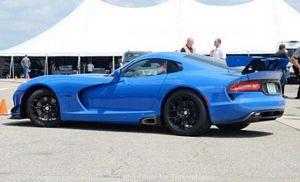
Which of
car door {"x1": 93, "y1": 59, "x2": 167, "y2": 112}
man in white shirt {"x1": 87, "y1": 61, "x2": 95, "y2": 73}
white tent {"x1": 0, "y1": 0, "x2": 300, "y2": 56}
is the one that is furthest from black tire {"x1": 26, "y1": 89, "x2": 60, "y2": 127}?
man in white shirt {"x1": 87, "y1": 61, "x2": 95, "y2": 73}

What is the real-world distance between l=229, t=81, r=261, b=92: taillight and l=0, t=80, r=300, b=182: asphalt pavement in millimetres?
701

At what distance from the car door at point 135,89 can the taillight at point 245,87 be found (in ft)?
3.62

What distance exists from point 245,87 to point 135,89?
1.68 meters

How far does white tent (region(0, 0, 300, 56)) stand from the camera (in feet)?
112

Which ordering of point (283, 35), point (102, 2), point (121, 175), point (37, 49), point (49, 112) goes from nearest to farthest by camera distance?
point (121, 175)
point (49, 112)
point (283, 35)
point (37, 49)
point (102, 2)

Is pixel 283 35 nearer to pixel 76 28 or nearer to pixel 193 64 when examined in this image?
pixel 76 28

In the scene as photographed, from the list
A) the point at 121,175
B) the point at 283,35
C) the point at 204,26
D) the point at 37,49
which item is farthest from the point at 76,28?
the point at 121,175

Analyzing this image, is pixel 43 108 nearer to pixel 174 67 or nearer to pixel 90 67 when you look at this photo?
pixel 174 67

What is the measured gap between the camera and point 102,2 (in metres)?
39.1

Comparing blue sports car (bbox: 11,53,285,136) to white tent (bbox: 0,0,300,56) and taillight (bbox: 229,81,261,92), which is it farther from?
white tent (bbox: 0,0,300,56)

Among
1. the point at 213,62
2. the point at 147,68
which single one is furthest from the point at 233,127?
the point at 147,68

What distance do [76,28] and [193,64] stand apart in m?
28.9

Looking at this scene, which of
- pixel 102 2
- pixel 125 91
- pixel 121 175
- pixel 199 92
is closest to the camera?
pixel 121 175

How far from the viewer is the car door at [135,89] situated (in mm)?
8750
